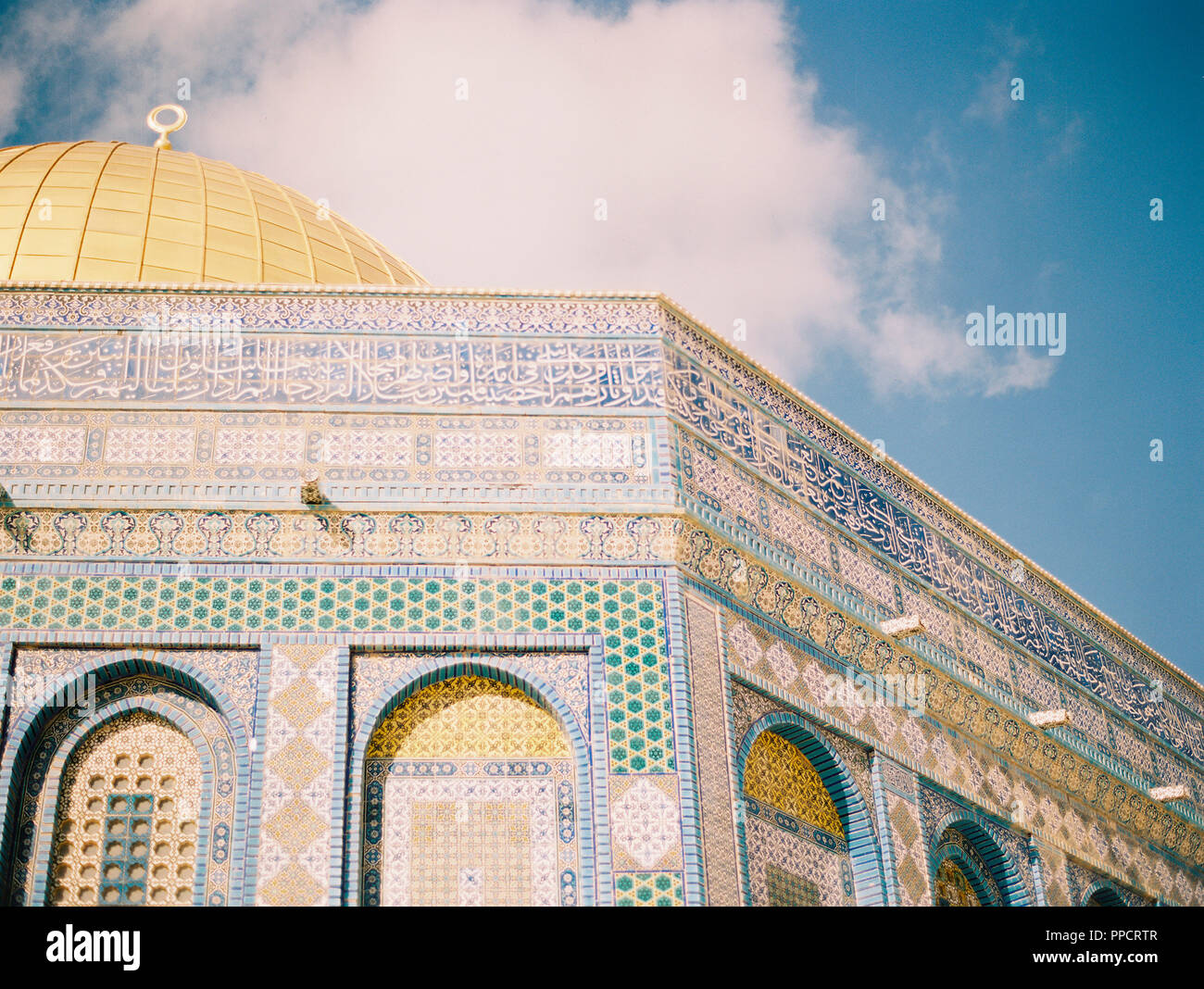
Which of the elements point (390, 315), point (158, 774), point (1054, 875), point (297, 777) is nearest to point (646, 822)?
point (297, 777)

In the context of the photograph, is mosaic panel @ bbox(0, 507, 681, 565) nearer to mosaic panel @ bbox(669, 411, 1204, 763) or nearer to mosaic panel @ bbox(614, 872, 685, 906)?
mosaic panel @ bbox(669, 411, 1204, 763)

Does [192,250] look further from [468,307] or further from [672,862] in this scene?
[672,862]

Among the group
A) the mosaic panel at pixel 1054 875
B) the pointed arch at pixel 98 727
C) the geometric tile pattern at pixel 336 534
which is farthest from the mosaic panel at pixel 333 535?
the mosaic panel at pixel 1054 875

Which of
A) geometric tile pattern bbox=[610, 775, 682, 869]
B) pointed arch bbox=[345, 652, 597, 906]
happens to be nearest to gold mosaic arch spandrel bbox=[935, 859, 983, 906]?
geometric tile pattern bbox=[610, 775, 682, 869]

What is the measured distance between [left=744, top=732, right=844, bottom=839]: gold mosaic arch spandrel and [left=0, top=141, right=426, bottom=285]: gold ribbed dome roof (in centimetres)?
401

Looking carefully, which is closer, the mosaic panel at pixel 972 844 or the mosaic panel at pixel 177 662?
the mosaic panel at pixel 177 662

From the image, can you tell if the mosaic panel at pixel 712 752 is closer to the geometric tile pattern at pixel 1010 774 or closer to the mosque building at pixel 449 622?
the mosque building at pixel 449 622

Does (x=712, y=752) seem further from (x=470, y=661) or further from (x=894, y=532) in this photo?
(x=894, y=532)

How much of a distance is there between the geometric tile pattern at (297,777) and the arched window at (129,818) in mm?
355

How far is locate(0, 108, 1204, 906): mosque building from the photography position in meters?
7.50

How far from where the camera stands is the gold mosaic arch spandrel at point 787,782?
835cm
